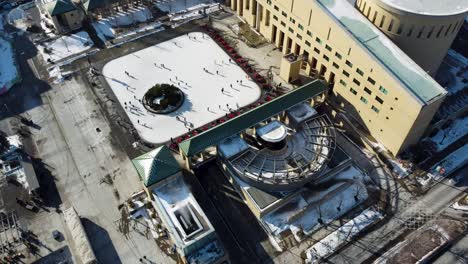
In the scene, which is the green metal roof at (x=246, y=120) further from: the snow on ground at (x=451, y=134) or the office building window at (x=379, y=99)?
the snow on ground at (x=451, y=134)

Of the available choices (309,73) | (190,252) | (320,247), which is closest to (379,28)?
(309,73)

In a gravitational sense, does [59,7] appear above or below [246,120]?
above

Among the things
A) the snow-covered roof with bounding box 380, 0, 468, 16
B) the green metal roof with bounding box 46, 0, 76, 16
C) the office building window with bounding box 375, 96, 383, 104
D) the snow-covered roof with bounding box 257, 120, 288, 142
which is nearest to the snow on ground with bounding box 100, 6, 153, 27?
the green metal roof with bounding box 46, 0, 76, 16

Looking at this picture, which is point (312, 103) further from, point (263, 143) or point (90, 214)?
point (90, 214)

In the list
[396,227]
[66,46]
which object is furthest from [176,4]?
[396,227]

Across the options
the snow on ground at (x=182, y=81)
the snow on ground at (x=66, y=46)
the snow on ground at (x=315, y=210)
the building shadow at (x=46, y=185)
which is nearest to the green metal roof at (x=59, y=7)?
the snow on ground at (x=66, y=46)

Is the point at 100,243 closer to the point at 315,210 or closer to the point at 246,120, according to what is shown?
the point at 246,120

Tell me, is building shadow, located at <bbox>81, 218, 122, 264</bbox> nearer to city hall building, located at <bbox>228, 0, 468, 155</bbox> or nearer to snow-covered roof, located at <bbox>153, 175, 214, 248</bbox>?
snow-covered roof, located at <bbox>153, 175, 214, 248</bbox>

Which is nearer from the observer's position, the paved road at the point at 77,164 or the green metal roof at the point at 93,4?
the paved road at the point at 77,164
